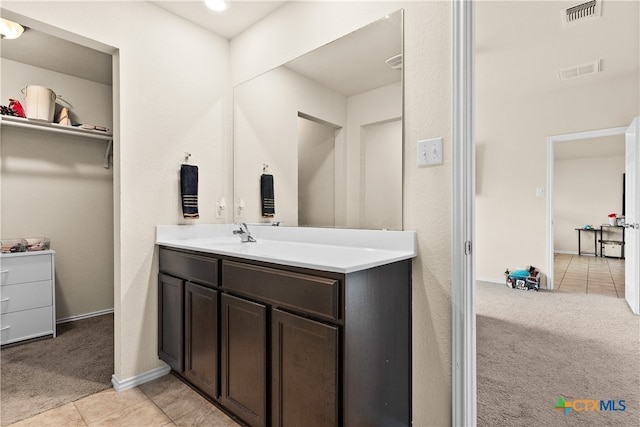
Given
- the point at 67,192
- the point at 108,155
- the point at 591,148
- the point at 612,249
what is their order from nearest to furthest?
the point at 67,192 → the point at 108,155 → the point at 591,148 → the point at 612,249

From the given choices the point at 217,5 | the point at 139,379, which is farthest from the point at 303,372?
the point at 217,5

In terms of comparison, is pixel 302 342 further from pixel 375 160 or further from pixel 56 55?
pixel 56 55

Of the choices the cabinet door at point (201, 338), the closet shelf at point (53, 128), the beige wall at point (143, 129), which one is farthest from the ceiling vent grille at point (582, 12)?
the closet shelf at point (53, 128)

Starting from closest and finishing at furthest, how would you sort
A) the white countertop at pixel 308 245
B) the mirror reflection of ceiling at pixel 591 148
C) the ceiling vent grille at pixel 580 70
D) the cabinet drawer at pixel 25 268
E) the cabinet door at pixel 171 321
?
1. the white countertop at pixel 308 245
2. the cabinet door at pixel 171 321
3. the cabinet drawer at pixel 25 268
4. the ceiling vent grille at pixel 580 70
5. the mirror reflection of ceiling at pixel 591 148

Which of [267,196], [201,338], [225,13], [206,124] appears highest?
[225,13]

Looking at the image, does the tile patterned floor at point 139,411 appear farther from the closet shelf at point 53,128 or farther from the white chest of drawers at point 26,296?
the closet shelf at point 53,128

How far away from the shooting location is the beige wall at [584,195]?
24.4 feet

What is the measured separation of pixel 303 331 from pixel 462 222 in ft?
2.65

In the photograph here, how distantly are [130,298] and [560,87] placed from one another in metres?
5.27

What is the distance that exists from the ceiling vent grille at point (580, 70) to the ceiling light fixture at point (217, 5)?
3693 millimetres

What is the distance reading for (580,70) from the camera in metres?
3.65

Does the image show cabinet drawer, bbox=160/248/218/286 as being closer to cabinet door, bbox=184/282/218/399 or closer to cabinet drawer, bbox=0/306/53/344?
cabinet door, bbox=184/282/218/399

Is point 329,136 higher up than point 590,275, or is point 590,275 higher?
point 329,136

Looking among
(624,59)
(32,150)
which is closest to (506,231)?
(624,59)
